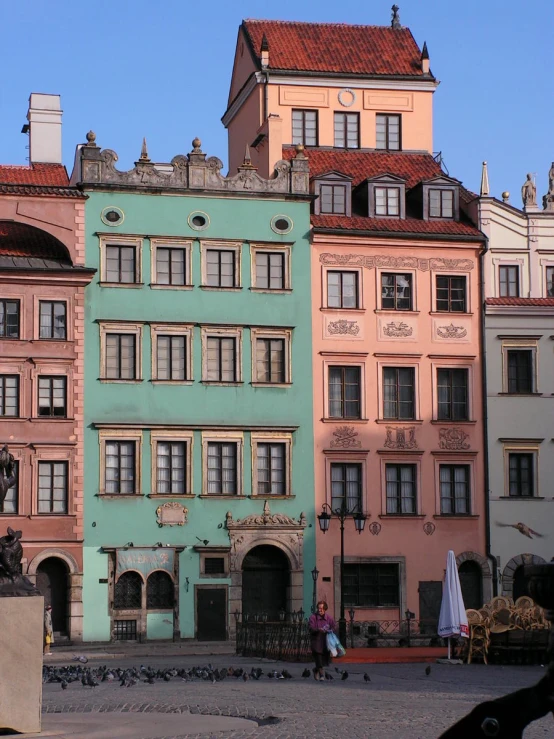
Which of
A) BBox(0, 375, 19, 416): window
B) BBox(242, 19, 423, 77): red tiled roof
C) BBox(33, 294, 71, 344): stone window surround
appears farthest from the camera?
BBox(242, 19, 423, 77): red tiled roof

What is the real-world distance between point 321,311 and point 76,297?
8.05m

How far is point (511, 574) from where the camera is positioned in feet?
159

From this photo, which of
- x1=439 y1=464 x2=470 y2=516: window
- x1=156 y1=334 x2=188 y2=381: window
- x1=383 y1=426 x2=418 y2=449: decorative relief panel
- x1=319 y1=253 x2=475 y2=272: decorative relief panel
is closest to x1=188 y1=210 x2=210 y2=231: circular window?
x1=156 y1=334 x2=188 y2=381: window

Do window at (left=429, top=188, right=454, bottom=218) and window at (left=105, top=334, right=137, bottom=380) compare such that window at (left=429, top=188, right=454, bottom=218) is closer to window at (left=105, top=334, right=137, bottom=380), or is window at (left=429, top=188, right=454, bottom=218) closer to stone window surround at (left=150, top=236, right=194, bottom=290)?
stone window surround at (left=150, top=236, right=194, bottom=290)

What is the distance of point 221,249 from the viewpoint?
48.1m

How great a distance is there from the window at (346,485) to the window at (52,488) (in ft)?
28.6

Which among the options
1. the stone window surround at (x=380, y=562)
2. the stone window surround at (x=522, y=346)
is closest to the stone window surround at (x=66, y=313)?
the stone window surround at (x=380, y=562)

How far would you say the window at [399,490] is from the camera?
1901 inches

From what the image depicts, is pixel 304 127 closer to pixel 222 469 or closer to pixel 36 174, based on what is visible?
pixel 36 174

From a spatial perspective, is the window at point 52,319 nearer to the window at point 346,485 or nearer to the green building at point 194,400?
the green building at point 194,400

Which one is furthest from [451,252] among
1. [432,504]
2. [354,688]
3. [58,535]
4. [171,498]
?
[354,688]

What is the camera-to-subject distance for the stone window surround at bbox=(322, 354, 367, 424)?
48.1 m

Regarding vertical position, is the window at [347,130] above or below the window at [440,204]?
above

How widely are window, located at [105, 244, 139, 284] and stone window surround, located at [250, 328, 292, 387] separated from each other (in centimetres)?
426
